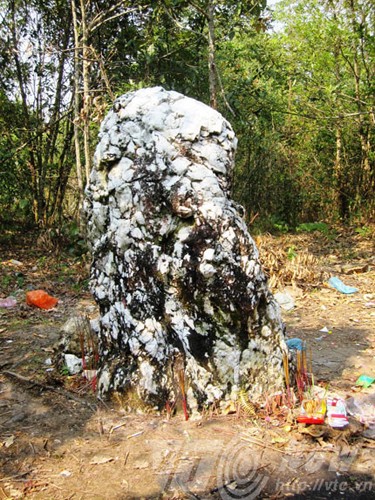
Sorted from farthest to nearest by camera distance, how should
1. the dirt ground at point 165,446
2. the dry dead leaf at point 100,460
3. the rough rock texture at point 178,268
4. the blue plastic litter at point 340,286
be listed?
the blue plastic litter at point 340,286 → the rough rock texture at point 178,268 → the dry dead leaf at point 100,460 → the dirt ground at point 165,446

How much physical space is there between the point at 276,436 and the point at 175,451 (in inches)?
22.2

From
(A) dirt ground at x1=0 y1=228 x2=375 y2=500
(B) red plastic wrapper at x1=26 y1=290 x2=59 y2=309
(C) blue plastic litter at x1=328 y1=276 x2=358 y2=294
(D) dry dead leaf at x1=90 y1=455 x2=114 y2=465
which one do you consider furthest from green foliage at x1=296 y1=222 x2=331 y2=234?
(D) dry dead leaf at x1=90 y1=455 x2=114 y2=465

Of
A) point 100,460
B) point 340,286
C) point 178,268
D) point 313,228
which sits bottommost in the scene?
point 100,460

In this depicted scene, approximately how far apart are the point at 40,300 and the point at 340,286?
3.57 meters

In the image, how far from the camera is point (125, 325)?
305 centimetres

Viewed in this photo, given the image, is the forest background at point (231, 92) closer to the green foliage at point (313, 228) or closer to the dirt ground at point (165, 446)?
the green foliage at point (313, 228)

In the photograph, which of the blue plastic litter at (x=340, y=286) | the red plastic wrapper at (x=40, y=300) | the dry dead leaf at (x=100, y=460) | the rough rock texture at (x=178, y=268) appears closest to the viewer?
the dry dead leaf at (x=100, y=460)

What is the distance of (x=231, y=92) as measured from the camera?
743 centimetres

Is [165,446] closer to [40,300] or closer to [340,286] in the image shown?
[40,300]

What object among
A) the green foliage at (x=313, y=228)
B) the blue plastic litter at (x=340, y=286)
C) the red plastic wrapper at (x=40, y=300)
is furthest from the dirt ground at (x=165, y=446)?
the green foliage at (x=313, y=228)

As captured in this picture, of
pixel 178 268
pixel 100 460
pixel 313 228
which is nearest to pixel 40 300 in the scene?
pixel 178 268

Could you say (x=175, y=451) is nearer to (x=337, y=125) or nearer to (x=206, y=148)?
(x=206, y=148)

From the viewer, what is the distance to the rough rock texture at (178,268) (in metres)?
2.83

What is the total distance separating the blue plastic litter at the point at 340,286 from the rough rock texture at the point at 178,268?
3.11 m
